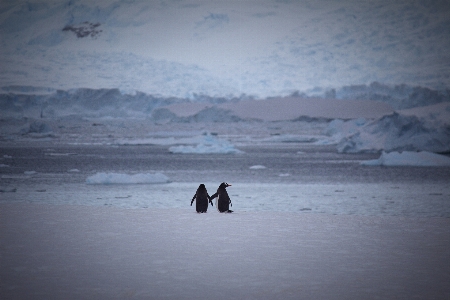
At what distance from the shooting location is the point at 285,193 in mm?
12180

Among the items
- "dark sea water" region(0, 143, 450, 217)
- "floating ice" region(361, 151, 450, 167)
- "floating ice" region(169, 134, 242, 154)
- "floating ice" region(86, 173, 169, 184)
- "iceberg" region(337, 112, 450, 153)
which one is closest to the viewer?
"dark sea water" region(0, 143, 450, 217)

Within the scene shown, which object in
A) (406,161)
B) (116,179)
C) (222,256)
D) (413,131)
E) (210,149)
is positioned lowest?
(222,256)

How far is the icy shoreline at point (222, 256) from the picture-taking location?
4.00 metres

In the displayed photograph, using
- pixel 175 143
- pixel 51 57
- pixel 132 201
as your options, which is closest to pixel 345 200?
pixel 132 201

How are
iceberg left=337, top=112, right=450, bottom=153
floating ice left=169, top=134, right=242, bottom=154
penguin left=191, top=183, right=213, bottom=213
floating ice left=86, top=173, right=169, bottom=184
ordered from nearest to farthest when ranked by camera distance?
penguin left=191, top=183, right=213, bottom=213, floating ice left=86, top=173, right=169, bottom=184, iceberg left=337, top=112, right=450, bottom=153, floating ice left=169, top=134, right=242, bottom=154

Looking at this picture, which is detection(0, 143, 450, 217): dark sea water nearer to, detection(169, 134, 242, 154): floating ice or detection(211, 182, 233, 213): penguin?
detection(211, 182, 233, 213): penguin

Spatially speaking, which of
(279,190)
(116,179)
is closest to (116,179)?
(116,179)

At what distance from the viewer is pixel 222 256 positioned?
16.9 ft

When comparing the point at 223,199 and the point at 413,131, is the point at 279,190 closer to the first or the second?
the point at 223,199

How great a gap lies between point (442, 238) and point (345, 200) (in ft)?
15.7

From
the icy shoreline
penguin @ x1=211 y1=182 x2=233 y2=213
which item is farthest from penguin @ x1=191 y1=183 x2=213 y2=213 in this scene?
the icy shoreline

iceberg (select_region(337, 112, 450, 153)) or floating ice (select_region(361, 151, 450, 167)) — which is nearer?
floating ice (select_region(361, 151, 450, 167))

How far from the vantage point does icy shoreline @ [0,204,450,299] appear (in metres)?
4.00

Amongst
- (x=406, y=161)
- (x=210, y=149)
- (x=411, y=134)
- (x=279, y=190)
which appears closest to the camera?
(x=279, y=190)
